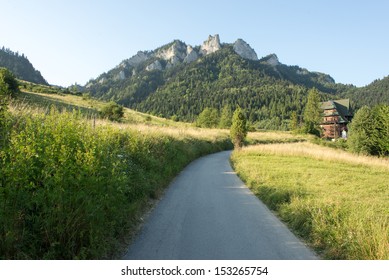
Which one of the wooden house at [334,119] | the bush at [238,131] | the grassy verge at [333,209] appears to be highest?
the wooden house at [334,119]

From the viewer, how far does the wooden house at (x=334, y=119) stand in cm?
8856

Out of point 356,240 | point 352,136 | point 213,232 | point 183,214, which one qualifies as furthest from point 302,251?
point 352,136

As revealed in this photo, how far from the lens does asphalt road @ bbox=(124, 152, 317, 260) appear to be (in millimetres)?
5402

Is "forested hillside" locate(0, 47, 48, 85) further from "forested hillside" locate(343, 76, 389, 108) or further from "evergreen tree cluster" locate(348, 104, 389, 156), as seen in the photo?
"forested hillside" locate(343, 76, 389, 108)

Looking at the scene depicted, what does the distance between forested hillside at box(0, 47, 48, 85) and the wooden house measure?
567 feet

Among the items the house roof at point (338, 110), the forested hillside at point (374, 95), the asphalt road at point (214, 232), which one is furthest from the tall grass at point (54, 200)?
the forested hillside at point (374, 95)

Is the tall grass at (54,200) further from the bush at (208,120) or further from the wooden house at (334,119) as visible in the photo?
the wooden house at (334,119)

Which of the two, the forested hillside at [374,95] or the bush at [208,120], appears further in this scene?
the forested hillside at [374,95]

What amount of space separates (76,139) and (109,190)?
128 cm

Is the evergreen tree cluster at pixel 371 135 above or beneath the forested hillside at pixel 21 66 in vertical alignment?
beneath

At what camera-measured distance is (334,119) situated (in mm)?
89438

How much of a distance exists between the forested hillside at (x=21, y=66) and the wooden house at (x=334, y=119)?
172891mm

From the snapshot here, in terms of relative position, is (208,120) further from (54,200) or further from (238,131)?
(54,200)

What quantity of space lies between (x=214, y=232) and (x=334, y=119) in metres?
95.4
